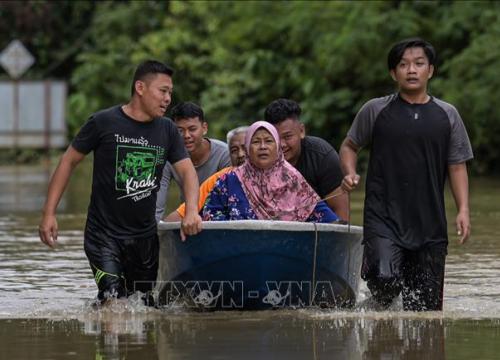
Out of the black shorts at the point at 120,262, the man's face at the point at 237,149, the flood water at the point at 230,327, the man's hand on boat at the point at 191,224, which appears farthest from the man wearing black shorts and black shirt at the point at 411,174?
the man's face at the point at 237,149

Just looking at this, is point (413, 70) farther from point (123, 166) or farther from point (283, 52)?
point (283, 52)

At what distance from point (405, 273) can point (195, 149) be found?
7.16ft

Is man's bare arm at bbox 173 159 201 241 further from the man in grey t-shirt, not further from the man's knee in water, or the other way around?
the man's knee in water

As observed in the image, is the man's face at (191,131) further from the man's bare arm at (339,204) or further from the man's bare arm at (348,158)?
the man's bare arm at (348,158)

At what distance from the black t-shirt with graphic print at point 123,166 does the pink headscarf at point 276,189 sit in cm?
60

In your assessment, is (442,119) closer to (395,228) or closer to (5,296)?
(395,228)

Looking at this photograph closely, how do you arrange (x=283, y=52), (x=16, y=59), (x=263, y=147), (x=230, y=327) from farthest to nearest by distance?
(x=16, y=59) → (x=283, y=52) → (x=263, y=147) → (x=230, y=327)

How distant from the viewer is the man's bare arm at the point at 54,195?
9.88 metres

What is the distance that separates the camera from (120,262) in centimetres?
1012

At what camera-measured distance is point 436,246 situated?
9.80 meters

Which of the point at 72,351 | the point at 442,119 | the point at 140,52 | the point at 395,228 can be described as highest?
the point at 140,52

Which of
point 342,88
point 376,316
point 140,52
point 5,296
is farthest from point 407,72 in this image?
point 140,52

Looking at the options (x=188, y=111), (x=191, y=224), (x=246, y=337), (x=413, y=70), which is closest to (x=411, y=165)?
(x=413, y=70)

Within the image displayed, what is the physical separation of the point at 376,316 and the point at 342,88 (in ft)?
73.0
